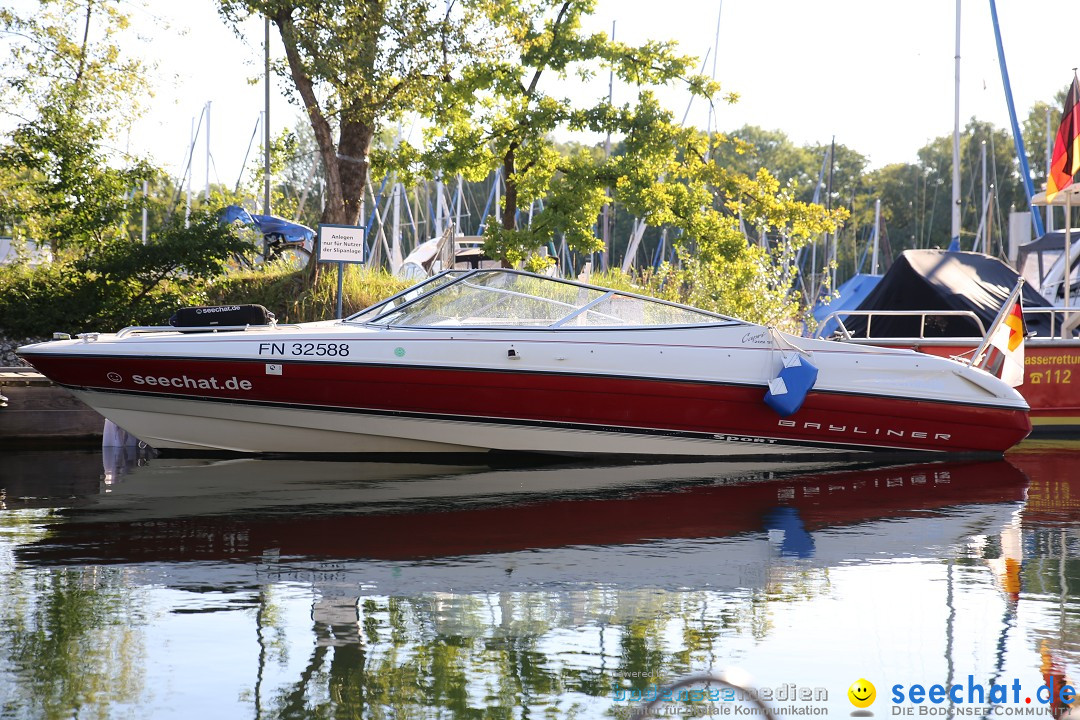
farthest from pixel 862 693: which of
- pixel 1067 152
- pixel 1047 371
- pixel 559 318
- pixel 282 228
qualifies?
pixel 282 228

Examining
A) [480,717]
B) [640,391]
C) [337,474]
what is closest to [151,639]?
[480,717]

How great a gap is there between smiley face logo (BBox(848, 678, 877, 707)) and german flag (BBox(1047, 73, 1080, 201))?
964 cm

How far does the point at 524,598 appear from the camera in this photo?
14.8ft

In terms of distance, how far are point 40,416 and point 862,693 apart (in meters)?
8.62

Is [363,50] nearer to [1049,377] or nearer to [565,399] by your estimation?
[565,399]

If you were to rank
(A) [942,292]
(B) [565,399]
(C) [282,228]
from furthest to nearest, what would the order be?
(C) [282,228] → (A) [942,292] → (B) [565,399]

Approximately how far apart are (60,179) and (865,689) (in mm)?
12364

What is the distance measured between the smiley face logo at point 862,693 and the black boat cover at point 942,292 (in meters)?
10.7

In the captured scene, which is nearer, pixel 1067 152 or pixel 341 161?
pixel 1067 152

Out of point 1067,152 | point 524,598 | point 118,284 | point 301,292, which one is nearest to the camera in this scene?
point 524,598

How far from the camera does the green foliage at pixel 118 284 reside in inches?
472

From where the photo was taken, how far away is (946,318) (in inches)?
533

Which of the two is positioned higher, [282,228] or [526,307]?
[282,228]

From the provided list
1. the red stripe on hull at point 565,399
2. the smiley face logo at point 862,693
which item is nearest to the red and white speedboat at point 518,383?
the red stripe on hull at point 565,399
